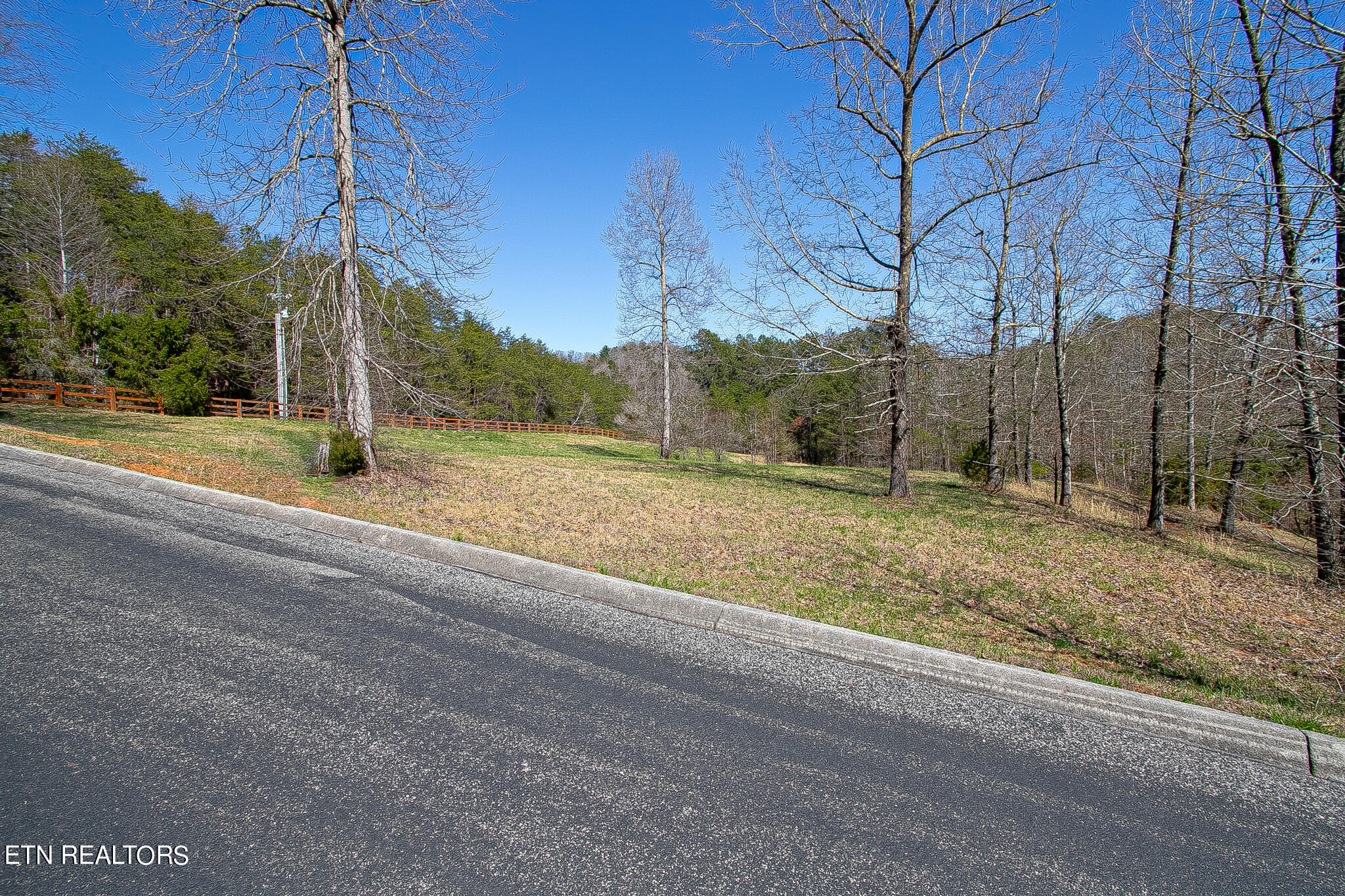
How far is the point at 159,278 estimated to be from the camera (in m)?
35.3

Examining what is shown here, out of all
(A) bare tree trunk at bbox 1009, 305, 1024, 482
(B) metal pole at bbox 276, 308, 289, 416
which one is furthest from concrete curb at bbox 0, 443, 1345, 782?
(A) bare tree trunk at bbox 1009, 305, 1024, 482

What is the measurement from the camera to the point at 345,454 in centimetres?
927

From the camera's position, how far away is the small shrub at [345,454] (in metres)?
9.24

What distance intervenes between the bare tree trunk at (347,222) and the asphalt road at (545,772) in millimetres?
6019

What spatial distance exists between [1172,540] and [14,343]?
3483 centimetres

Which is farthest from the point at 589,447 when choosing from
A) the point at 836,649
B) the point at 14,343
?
the point at 836,649

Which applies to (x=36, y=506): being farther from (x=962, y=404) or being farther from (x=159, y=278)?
(x=159, y=278)

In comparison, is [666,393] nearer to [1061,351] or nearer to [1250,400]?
[1061,351]

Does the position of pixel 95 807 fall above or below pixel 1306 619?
above

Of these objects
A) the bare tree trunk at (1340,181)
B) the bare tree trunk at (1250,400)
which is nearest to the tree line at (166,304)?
the bare tree trunk at (1250,400)

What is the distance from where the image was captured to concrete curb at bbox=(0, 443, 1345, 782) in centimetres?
304

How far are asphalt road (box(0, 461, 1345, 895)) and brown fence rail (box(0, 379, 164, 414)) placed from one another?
22.2 metres

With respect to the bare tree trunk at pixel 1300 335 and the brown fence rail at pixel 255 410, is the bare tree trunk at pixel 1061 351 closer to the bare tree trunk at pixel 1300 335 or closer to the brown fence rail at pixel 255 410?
the bare tree trunk at pixel 1300 335

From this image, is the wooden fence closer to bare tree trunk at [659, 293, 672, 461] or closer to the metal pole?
the metal pole
